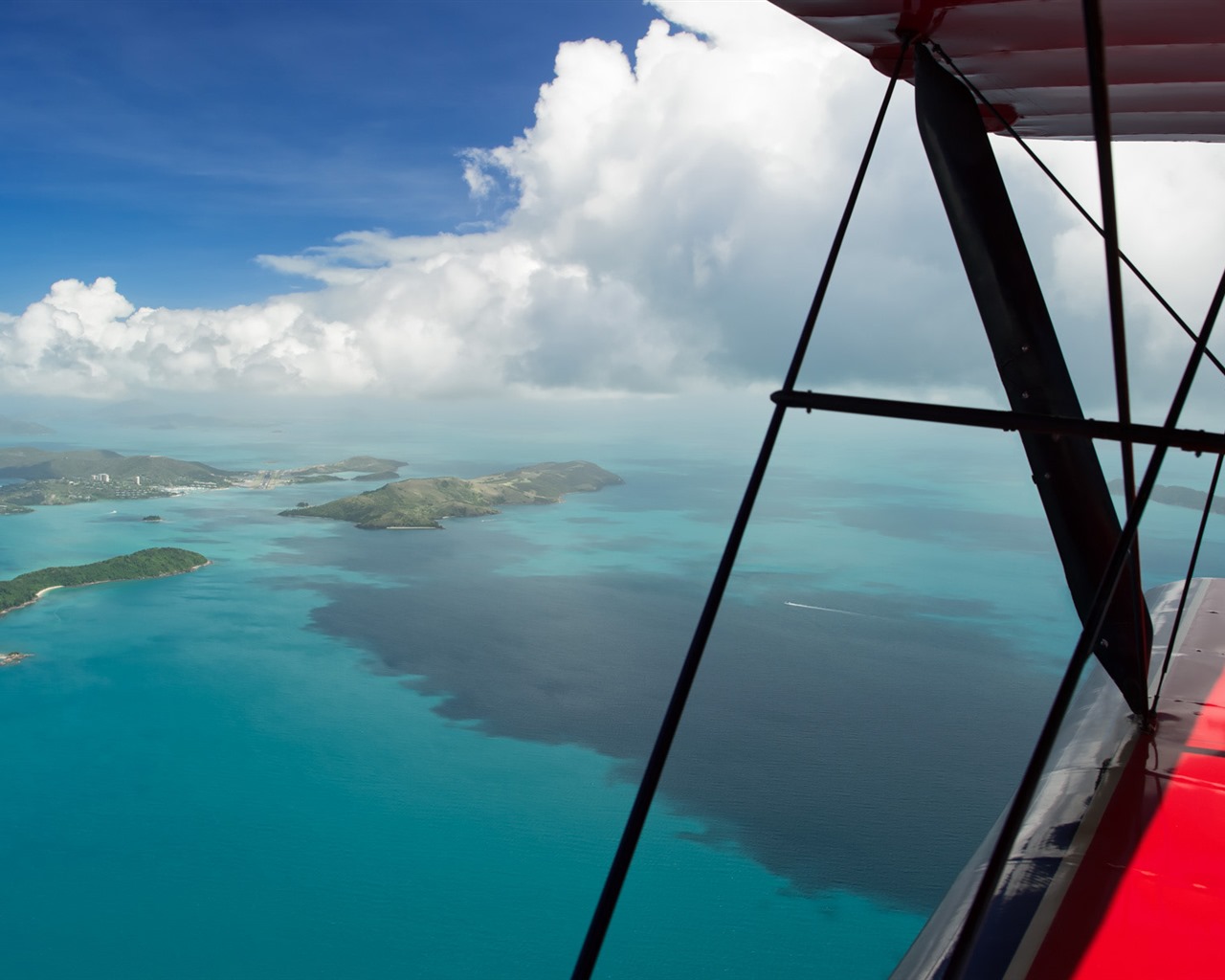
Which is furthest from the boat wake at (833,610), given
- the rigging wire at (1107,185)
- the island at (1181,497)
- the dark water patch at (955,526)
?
the rigging wire at (1107,185)

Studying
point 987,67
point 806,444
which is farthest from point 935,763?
point 806,444

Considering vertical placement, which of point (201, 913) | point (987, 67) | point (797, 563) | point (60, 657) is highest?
point (987, 67)

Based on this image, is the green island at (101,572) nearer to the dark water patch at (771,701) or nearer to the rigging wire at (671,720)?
the dark water patch at (771,701)

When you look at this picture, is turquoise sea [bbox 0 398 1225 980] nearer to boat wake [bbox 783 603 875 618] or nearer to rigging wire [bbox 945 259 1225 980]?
boat wake [bbox 783 603 875 618]

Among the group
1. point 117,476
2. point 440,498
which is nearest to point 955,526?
point 440,498

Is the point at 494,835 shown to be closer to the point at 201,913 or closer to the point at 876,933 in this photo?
the point at 201,913

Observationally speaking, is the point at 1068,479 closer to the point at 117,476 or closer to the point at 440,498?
the point at 440,498
